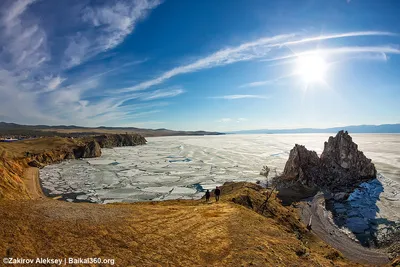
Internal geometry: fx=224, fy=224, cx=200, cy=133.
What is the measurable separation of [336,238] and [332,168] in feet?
93.7

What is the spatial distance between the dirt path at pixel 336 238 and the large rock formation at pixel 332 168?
43.2 feet

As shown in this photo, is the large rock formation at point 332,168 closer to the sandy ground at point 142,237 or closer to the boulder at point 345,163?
the boulder at point 345,163

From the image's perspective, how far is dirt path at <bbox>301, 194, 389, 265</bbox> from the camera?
19.9 meters

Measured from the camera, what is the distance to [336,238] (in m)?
23.7

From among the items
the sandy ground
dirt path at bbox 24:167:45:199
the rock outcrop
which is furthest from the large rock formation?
the rock outcrop

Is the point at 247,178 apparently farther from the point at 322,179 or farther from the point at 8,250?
the point at 8,250

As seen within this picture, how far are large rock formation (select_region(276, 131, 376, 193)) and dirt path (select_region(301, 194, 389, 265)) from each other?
43.2 feet

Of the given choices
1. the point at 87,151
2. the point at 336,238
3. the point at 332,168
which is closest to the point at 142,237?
the point at 336,238

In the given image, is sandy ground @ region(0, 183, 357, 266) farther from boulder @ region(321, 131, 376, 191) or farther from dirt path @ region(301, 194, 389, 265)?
boulder @ region(321, 131, 376, 191)

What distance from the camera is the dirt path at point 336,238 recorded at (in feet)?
65.4

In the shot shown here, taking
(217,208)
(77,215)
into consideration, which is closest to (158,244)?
(77,215)

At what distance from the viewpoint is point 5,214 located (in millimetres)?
13844

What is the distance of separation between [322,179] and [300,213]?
67.2 feet

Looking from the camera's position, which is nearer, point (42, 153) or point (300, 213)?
point (300, 213)
